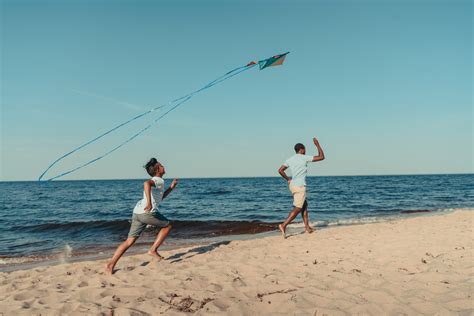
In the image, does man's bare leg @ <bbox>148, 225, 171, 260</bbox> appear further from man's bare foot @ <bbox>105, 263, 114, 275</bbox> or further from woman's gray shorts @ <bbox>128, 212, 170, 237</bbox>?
man's bare foot @ <bbox>105, 263, 114, 275</bbox>

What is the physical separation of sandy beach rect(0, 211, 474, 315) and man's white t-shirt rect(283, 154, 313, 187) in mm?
1517

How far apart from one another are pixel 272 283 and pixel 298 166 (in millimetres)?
3685

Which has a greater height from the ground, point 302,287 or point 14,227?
point 302,287

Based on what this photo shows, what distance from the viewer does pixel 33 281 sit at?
5.13 metres

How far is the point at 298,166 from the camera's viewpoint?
25.5 feet

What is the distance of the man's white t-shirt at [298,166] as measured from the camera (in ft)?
25.4

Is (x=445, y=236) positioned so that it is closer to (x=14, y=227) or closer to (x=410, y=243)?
(x=410, y=243)

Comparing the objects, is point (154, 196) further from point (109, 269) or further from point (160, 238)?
point (109, 269)

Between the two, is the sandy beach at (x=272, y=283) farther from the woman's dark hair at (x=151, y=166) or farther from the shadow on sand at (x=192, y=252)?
the woman's dark hair at (x=151, y=166)

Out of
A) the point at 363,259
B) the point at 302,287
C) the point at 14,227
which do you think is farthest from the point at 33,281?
the point at 14,227

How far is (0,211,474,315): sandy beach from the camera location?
12.2 ft

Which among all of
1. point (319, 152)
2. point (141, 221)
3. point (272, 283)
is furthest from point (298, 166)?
point (141, 221)

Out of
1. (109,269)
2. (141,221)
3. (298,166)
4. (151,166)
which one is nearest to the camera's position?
(109,269)

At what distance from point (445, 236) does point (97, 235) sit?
11211 mm
